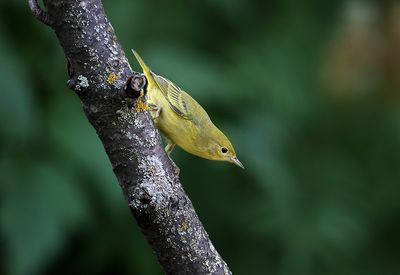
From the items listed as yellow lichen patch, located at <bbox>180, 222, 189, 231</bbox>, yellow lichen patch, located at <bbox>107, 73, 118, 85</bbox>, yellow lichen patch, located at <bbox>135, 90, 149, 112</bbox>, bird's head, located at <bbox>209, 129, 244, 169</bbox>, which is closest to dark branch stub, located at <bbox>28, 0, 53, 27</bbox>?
yellow lichen patch, located at <bbox>107, 73, 118, 85</bbox>

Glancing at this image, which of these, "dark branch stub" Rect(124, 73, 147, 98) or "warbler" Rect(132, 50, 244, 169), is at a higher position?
"dark branch stub" Rect(124, 73, 147, 98)

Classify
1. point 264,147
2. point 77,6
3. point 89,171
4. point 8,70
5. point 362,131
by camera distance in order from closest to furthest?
point 77,6 → point 8,70 → point 89,171 → point 264,147 → point 362,131

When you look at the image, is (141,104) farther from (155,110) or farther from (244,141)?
(244,141)

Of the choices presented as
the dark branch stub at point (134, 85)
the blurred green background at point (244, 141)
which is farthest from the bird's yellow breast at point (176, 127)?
the dark branch stub at point (134, 85)

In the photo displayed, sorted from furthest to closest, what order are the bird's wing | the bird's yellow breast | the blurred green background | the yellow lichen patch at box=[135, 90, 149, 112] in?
1. the blurred green background
2. the bird's wing
3. the bird's yellow breast
4. the yellow lichen patch at box=[135, 90, 149, 112]

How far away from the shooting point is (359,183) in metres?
5.85

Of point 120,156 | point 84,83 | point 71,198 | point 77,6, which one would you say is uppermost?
point 77,6

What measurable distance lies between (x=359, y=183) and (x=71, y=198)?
2.47 meters

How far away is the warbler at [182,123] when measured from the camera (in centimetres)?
376

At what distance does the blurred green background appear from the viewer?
445 cm

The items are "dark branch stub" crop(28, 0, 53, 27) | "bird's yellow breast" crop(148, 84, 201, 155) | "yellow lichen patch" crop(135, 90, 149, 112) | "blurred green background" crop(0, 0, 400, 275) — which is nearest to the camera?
"dark branch stub" crop(28, 0, 53, 27)

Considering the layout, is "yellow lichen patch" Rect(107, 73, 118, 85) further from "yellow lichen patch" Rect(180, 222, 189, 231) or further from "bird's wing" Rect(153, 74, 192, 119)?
"bird's wing" Rect(153, 74, 192, 119)

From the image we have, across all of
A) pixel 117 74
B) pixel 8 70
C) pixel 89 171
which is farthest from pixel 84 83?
pixel 89 171

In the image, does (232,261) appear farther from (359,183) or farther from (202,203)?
(359,183)
